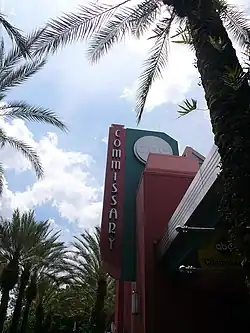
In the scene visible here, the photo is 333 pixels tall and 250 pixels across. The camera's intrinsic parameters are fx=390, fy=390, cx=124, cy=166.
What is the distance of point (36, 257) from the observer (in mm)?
22516

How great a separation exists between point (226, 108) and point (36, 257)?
803 inches

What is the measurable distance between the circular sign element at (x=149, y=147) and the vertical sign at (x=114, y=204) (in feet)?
2.31

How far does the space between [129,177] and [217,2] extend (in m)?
11.4

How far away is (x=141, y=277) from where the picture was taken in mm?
12250

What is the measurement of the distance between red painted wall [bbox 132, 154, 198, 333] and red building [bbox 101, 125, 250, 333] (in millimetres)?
28

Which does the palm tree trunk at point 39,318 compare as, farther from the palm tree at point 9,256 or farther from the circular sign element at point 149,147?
the circular sign element at point 149,147

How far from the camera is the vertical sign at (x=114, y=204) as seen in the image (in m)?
13.9

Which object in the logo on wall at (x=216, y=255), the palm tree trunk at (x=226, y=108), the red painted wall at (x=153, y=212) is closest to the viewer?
the palm tree trunk at (x=226, y=108)

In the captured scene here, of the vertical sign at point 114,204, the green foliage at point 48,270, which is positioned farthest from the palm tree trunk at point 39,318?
the vertical sign at point 114,204

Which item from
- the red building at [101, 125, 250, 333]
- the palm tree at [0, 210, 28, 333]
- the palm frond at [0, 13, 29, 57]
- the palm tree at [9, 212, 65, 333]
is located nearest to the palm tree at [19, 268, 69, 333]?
the palm tree at [9, 212, 65, 333]

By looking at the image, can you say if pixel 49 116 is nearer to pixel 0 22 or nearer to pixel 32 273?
pixel 0 22

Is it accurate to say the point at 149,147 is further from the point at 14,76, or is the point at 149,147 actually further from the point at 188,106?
the point at 188,106

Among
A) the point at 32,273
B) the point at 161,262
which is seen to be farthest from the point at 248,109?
the point at 32,273

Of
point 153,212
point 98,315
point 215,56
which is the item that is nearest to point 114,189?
point 153,212
